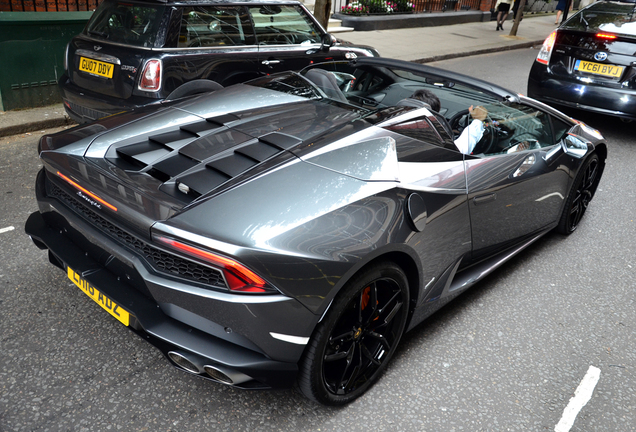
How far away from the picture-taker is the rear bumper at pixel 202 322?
2053 mm

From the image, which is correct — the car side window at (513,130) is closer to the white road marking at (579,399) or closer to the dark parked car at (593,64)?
the white road marking at (579,399)

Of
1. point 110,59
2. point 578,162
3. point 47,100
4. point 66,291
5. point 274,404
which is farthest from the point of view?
point 47,100

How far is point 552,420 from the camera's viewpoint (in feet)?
8.53

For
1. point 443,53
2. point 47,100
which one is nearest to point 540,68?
point 443,53

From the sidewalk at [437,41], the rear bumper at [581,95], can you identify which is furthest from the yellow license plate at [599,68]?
the sidewalk at [437,41]

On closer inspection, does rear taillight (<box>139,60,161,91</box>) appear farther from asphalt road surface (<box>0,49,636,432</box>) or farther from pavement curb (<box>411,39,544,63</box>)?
pavement curb (<box>411,39,544,63</box>)

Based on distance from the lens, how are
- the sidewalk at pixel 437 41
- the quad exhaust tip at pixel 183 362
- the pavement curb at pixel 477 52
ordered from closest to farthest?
the quad exhaust tip at pixel 183 362 → the sidewalk at pixel 437 41 → the pavement curb at pixel 477 52

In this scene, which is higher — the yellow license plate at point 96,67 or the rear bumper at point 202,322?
the yellow license plate at point 96,67

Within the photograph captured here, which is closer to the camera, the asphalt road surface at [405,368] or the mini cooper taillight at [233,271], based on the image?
the mini cooper taillight at [233,271]

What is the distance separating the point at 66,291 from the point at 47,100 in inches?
176

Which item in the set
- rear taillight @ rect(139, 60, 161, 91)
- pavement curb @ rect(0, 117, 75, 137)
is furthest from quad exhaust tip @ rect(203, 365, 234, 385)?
pavement curb @ rect(0, 117, 75, 137)

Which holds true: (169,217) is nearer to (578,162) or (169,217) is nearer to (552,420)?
(552,420)

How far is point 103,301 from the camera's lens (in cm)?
236

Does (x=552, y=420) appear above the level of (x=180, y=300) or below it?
below
